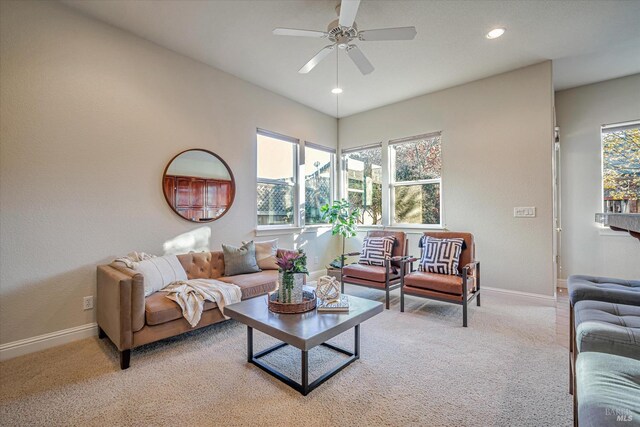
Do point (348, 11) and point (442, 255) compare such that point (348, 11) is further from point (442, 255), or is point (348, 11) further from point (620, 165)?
point (620, 165)

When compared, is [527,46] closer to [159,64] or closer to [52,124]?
[159,64]

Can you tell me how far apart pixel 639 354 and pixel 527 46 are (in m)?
3.47

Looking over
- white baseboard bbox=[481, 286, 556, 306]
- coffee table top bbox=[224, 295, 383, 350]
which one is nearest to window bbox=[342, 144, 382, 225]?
white baseboard bbox=[481, 286, 556, 306]

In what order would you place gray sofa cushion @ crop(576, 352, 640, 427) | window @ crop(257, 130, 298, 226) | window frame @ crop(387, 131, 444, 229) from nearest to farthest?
gray sofa cushion @ crop(576, 352, 640, 427) → window @ crop(257, 130, 298, 226) → window frame @ crop(387, 131, 444, 229)

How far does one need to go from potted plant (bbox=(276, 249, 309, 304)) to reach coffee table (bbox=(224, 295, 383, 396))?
0.45 ft

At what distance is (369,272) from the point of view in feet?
12.0

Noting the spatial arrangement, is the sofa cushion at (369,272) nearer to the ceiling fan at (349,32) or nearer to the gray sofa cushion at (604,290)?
the gray sofa cushion at (604,290)

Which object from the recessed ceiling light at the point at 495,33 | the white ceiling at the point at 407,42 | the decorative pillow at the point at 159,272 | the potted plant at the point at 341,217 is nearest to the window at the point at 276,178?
the potted plant at the point at 341,217

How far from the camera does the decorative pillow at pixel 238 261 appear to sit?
3410mm

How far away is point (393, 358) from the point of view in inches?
91.8

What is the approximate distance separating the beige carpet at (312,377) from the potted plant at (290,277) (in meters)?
0.53

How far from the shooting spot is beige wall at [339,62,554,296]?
368 centimetres

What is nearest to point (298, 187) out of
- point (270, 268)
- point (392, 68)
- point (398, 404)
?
point (270, 268)

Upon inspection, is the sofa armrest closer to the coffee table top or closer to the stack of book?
the coffee table top
